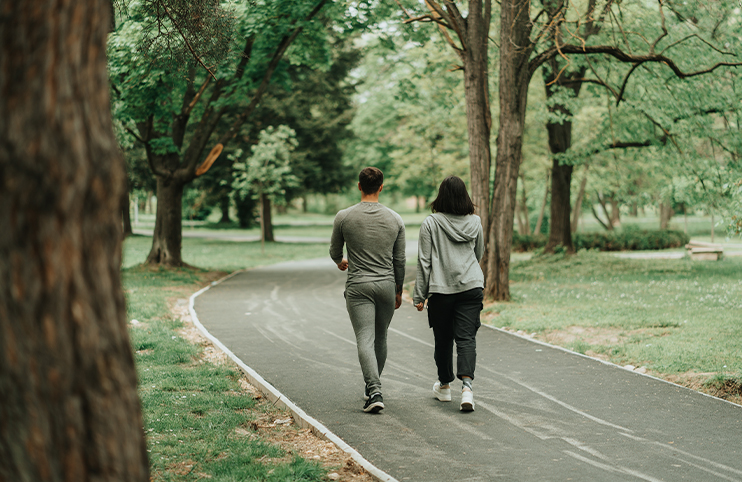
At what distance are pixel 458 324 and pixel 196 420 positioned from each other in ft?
8.29

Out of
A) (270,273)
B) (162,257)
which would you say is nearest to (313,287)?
(270,273)

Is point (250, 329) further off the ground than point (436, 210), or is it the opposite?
point (436, 210)

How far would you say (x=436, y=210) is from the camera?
6.49 meters

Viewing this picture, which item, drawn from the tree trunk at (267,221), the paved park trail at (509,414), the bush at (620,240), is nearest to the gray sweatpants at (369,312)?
the paved park trail at (509,414)

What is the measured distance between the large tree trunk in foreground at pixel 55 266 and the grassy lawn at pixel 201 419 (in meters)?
2.35

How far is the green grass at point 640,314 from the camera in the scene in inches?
322

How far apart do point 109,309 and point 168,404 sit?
4134mm

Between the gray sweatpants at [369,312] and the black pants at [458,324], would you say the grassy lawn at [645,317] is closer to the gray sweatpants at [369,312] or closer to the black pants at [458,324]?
the black pants at [458,324]

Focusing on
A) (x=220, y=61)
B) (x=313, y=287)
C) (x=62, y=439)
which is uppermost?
(x=220, y=61)

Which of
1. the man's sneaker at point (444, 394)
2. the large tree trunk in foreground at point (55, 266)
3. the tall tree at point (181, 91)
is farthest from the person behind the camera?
the tall tree at point (181, 91)

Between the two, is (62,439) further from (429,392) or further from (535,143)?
(535,143)

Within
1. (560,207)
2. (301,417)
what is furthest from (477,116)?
(560,207)

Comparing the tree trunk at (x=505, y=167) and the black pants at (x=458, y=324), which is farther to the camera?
the tree trunk at (x=505, y=167)

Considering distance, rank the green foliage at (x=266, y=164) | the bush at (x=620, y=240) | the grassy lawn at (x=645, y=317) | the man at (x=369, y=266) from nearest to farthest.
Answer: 1. the man at (x=369, y=266)
2. the grassy lawn at (x=645, y=317)
3. the green foliage at (x=266, y=164)
4. the bush at (x=620, y=240)
